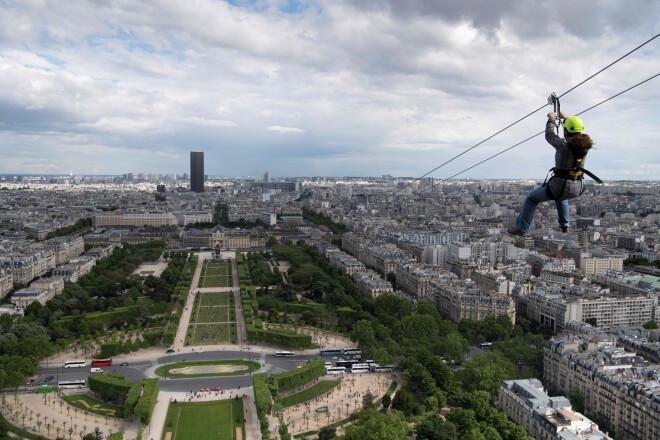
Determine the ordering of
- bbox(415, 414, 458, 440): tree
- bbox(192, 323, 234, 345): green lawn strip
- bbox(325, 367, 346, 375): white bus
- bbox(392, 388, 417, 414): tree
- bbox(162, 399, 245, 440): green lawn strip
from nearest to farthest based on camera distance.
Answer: bbox(415, 414, 458, 440): tree → bbox(162, 399, 245, 440): green lawn strip → bbox(392, 388, 417, 414): tree → bbox(325, 367, 346, 375): white bus → bbox(192, 323, 234, 345): green lawn strip

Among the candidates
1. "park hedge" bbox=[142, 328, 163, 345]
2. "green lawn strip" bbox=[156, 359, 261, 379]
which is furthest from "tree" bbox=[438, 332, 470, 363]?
"park hedge" bbox=[142, 328, 163, 345]

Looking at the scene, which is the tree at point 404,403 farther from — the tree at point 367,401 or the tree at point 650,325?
the tree at point 650,325

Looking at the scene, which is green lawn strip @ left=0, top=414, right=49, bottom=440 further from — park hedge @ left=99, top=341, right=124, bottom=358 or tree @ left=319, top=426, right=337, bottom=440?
tree @ left=319, top=426, right=337, bottom=440

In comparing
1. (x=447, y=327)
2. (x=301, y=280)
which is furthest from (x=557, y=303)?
(x=301, y=280)

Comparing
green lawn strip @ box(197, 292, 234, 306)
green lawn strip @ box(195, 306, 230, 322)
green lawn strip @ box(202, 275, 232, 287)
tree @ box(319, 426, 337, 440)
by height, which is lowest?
tree @ box(319, 426, 337, 440)

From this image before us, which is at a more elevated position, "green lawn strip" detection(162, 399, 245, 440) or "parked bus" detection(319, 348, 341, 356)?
Result: "parked bus" detection(319, 348, 341, 356)

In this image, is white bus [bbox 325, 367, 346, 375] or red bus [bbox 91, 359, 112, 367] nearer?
white bus [bbox 325, 367, 346, 375]
